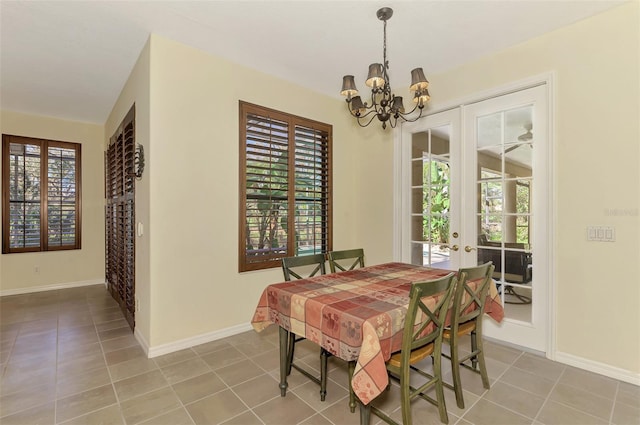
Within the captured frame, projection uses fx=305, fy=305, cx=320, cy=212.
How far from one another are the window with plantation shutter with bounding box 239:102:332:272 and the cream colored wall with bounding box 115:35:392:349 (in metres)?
0.13

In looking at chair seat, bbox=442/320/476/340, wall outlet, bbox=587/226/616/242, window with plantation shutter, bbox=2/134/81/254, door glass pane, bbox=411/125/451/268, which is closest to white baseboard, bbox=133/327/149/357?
chair seat, bbox=442/320/476/340

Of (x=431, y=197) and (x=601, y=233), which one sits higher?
(x=431, y=197)

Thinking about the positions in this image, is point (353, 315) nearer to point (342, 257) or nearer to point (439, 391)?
point (439, 391)

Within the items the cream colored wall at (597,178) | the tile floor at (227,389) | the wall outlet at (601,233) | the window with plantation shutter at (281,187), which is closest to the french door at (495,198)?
the cream colored wall at (597,178)

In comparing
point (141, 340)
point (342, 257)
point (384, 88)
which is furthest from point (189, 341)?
point (384, 88)

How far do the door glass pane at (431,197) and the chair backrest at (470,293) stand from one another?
4.16 ft

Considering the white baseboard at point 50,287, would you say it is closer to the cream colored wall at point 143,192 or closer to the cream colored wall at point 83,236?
the cream colored wall at point 83,236

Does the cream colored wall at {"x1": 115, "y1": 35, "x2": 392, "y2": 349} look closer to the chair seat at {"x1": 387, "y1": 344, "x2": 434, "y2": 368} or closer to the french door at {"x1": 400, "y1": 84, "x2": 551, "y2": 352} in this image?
the french door at {"x1": 400, "y1": 84, "x2": 551, "y2": 352}

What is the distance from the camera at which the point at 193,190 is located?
114 inches

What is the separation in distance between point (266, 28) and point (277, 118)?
1.07 meters

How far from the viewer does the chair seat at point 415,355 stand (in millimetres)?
1676

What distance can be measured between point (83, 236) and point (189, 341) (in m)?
3.87

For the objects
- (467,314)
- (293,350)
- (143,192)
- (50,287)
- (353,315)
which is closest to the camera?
(353,315)

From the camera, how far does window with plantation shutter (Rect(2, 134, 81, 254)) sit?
4.70m
